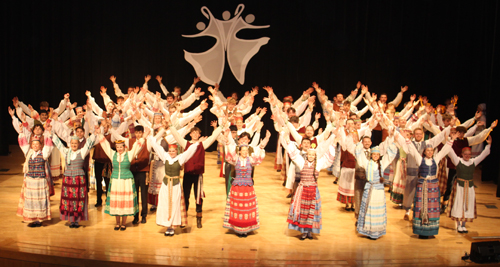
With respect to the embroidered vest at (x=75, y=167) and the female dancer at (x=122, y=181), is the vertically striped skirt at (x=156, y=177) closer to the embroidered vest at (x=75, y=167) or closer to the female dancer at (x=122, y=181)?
the female dancer at (x=122, y=181)

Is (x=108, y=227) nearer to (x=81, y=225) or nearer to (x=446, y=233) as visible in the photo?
(x=81, y=225)

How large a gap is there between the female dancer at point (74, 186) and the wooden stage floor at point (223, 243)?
0.66 feet

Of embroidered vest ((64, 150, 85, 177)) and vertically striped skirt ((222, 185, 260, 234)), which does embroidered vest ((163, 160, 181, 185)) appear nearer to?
vertically striped skirt ((222, 185, 260, 234))

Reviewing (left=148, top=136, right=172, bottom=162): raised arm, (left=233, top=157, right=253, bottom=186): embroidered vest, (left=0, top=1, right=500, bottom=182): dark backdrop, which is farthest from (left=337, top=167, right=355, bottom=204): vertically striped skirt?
(left=0, top=1, right=500, bottom=182): dark backdrop

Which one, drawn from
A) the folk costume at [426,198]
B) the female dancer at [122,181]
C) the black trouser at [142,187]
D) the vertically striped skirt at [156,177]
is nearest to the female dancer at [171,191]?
the female dancer at [122,181]

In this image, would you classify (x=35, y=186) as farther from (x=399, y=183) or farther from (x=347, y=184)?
(x=399, y=183)

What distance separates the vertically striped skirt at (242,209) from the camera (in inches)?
196

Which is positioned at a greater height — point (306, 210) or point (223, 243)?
point (306, 210)

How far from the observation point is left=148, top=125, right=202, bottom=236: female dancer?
198 inches

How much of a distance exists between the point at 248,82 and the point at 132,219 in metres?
5.77

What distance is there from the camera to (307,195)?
16.3ft

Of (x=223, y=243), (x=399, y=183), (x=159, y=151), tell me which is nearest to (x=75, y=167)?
(x=159, y=151)

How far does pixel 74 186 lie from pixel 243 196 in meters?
2.00

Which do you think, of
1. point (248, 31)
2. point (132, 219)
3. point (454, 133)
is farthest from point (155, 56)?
point (454, 133)
